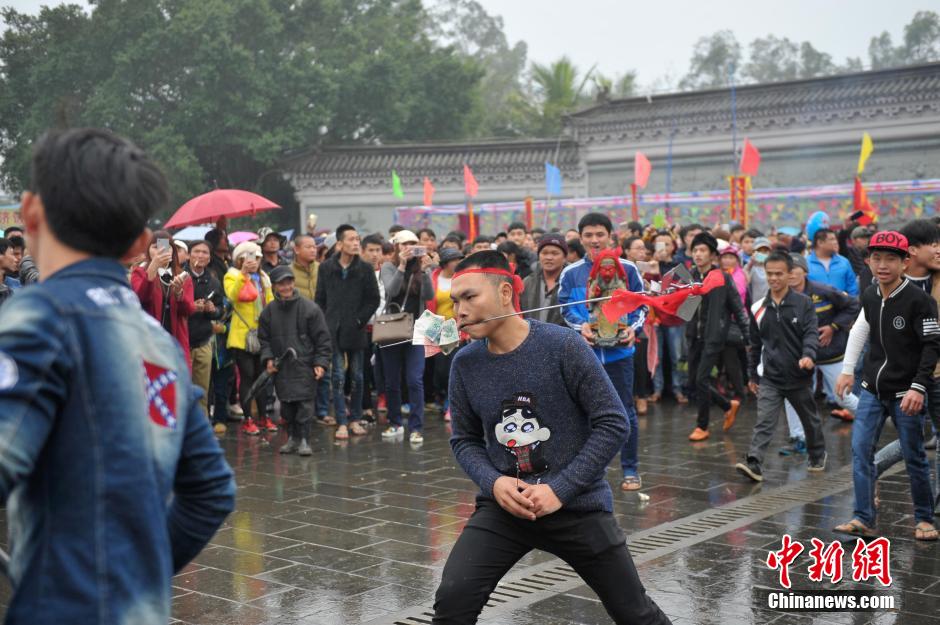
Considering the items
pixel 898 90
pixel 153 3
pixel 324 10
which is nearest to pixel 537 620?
pixel 898 90

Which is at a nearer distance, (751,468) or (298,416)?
(751,468)

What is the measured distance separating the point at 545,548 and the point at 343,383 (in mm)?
7366

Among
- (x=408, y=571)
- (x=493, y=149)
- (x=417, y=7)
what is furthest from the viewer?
(x=417, y=7)

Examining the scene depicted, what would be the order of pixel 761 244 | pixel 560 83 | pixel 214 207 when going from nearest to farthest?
pixel 214 207, pixel 761 244, pixel 560 83

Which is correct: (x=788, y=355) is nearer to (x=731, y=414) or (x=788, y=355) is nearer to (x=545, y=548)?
(x=731, y=414)

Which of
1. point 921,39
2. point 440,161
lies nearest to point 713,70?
point 921,39

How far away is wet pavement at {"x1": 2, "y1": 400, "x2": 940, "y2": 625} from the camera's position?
5.17 meters

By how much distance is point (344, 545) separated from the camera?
6477mm

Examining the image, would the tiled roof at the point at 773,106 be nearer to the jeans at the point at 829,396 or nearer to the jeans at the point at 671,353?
the jeans at the point at 671,353

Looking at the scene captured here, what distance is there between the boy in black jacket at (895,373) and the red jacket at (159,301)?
4979 mm

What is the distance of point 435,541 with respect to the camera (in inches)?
258

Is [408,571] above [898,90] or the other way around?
the other way around

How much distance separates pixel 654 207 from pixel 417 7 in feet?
45.1

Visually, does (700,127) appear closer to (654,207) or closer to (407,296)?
(654,207)
